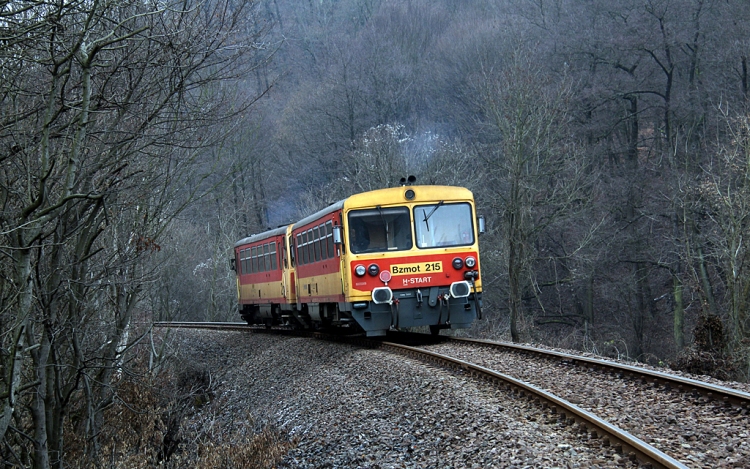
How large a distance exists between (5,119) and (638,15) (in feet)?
83.2

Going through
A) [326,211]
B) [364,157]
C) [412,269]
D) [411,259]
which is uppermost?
[364,157]

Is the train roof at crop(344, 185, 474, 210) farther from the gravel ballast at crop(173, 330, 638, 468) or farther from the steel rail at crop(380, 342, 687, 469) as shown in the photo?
the steel rail at crop(380, 342, 687, 469)

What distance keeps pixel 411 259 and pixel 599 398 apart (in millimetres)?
6535

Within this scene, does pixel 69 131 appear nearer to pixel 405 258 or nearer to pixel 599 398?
pixel 599 398

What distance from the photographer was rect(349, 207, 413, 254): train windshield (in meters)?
14.6

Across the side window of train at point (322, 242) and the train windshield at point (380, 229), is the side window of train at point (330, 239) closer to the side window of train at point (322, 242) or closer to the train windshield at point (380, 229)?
the side window of train at point (322, 242)

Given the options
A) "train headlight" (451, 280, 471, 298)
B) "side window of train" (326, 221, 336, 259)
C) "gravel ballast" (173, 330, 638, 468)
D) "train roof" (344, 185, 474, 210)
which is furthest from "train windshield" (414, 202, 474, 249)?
"gravel ballast" (173, 330, 638, 468)

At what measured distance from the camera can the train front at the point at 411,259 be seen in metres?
14.5

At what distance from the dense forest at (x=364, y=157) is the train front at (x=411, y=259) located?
2775 mm

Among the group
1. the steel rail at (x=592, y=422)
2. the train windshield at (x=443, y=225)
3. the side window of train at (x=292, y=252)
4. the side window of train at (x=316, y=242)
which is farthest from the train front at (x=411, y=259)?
the side window of train at (x=292, y=252)

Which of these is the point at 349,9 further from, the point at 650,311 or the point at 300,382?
the point at 300,382

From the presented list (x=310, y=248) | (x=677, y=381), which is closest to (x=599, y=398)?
(x=677, y=381)

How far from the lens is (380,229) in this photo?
48.4ft

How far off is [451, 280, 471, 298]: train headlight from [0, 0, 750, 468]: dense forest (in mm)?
3743
